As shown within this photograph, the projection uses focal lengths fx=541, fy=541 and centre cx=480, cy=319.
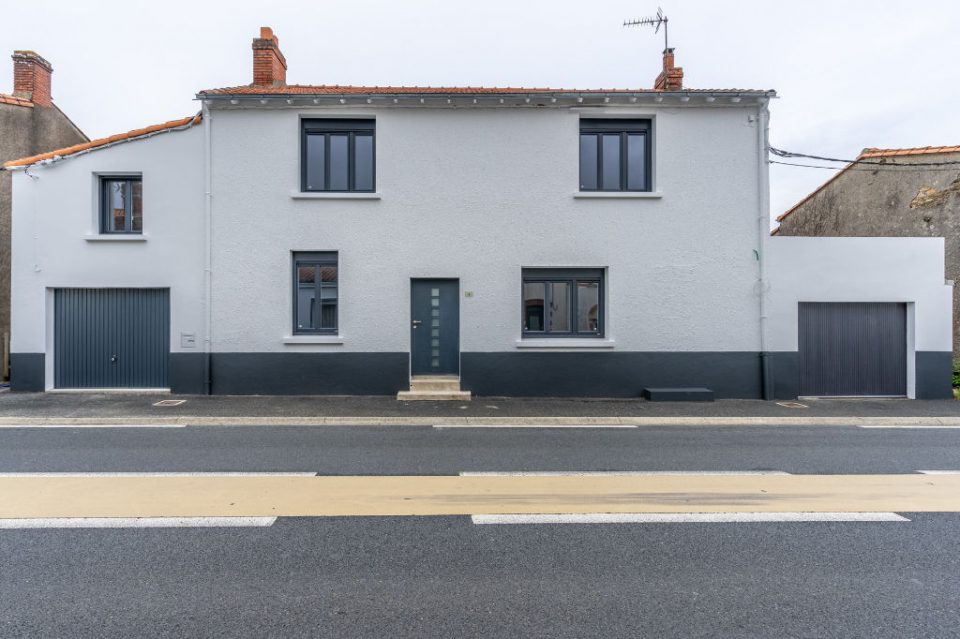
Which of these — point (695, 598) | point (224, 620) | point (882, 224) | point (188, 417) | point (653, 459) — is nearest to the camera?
point (224, 620)

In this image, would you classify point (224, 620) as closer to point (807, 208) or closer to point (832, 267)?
point (832, 267)

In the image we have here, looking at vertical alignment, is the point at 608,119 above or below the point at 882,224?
above

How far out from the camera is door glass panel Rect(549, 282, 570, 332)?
12.1 metres

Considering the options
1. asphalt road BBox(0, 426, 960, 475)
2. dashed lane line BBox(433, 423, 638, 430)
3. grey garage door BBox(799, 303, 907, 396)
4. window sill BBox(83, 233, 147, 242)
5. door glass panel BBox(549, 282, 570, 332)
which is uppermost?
window sill BBox(83, 233, 147, 242)

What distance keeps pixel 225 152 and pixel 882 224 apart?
16620 mm

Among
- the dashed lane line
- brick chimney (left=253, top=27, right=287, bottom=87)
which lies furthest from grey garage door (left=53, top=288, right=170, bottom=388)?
the dashed lane line

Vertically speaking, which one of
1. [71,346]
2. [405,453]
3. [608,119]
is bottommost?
[405,453]

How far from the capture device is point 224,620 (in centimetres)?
309

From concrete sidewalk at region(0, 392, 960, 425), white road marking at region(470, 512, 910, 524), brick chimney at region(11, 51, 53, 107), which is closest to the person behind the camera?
white road marking at region(470, 512, 910, 524)

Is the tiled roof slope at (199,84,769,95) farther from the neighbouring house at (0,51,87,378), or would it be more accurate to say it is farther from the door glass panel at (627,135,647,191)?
the neighbouring house at (0,51,87,378)

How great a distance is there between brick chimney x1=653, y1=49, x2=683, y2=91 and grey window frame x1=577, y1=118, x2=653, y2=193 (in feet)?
6.86

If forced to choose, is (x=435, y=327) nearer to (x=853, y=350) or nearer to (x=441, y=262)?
(x=441, y=262)

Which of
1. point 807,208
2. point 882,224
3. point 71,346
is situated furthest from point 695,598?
point 807,208

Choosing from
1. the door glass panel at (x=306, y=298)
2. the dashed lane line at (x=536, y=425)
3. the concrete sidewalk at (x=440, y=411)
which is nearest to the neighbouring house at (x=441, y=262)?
the door glass panel at (x=306, y=298)
